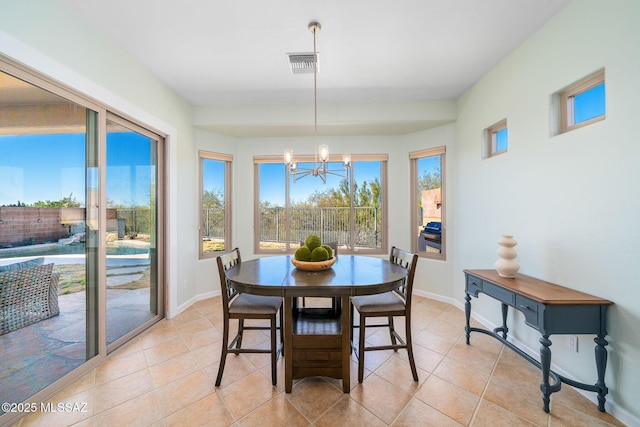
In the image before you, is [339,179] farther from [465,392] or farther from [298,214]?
[465,392]

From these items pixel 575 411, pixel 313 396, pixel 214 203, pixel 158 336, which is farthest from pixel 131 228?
pixel 575 411

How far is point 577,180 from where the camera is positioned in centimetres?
179

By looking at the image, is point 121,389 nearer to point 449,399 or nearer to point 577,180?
point 449,399

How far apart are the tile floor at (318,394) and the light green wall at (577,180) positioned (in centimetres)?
43

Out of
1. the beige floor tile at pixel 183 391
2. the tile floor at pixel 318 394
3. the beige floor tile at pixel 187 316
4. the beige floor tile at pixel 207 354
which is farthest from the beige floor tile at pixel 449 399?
the beige floor tile at pixel 187 316

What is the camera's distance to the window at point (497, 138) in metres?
2.64

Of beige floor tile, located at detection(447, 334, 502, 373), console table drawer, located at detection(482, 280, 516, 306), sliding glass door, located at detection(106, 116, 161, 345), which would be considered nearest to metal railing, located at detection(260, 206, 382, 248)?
sliding glass door, located at detection(106, 116, 161, 345)

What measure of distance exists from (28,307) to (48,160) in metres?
1.01

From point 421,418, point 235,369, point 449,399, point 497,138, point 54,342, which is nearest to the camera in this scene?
point 421,418

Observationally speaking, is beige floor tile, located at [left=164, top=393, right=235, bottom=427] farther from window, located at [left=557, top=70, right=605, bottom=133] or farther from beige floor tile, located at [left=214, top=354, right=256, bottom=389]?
window, located at [left=557, top=70, right=605, bottom=133]

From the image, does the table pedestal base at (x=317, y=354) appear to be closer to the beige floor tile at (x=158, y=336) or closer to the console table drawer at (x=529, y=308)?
the console table drawer at (x=529, y=308)

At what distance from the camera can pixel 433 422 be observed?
152 centimetres

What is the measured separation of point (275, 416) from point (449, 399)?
1180mm

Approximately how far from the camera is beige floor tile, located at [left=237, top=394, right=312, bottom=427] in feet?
4.96
